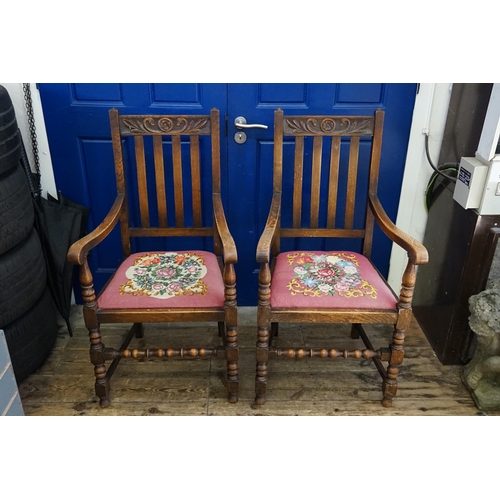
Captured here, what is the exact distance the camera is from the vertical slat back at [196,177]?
2.06 meters

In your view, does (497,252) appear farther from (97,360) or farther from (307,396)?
(97,360)

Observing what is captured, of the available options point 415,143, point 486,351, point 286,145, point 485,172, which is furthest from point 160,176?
point 486,351

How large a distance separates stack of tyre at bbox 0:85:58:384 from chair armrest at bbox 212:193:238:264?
77 cm

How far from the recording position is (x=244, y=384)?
217 cm

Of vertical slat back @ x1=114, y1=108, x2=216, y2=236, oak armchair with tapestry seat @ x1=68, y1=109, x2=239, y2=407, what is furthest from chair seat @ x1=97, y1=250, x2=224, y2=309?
vertical slat back @ x1=114, y1=108, x2=216, y2=236

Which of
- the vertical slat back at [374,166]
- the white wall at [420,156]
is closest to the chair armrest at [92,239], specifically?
the vertical slat back at [374,166]

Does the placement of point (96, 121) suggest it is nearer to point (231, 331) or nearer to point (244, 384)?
point (231, 331)

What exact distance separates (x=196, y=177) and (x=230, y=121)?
1.19 ft

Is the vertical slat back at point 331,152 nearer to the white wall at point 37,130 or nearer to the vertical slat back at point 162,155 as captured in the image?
the vertical slat back at point 162,155

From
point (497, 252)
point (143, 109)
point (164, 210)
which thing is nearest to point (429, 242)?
point (497, 252)

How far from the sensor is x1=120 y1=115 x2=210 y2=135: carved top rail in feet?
6.59

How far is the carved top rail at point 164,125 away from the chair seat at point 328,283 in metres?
0.65

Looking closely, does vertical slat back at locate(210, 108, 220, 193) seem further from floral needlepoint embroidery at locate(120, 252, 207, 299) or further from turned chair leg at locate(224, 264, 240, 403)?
turned chair leg at locate(224, 264, 240, 403)

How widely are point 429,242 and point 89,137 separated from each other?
170 cm
